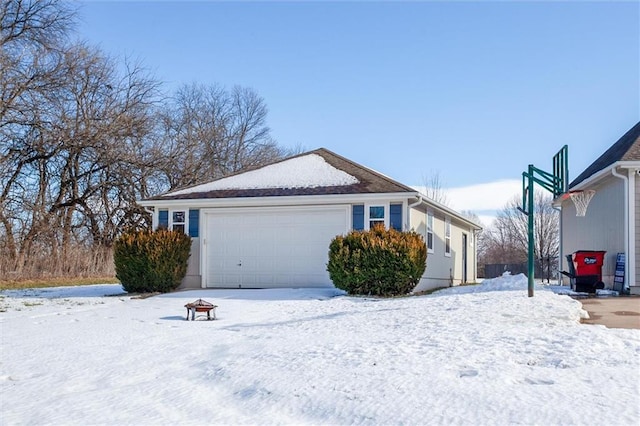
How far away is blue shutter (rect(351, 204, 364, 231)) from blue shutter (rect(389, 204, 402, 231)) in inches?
30.6

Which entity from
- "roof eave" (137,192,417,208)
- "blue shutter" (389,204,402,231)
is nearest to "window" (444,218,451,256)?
"blue shutter" (389,204,402,231)

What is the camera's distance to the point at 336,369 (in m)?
6.07

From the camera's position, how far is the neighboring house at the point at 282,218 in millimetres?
Answer: 16125

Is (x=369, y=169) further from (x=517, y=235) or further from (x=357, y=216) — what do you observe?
(x=517, y=235)

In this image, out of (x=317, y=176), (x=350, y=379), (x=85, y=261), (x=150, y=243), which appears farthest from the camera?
(x=85, y=261)

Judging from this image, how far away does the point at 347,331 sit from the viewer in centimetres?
830

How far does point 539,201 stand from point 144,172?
2998cm

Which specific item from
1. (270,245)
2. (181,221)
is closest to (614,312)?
(270,245)

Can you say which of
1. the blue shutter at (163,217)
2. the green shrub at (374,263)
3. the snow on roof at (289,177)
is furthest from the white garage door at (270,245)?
the green shrub at (374,263)

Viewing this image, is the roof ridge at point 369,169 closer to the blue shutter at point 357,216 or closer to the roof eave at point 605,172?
the blue shutter at point 357,216

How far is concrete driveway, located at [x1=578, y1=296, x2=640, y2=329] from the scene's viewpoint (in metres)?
8.39

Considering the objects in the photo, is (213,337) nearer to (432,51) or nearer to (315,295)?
(315,295)

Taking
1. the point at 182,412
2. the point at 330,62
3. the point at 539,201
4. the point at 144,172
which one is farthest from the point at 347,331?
the point at 539,201

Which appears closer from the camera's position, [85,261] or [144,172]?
[85,261]
